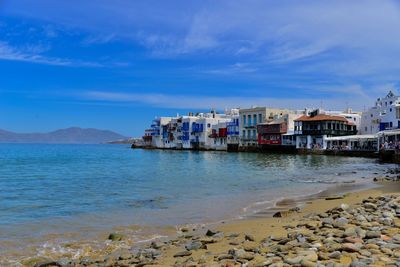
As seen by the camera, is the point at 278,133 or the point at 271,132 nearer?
the point at 278,133

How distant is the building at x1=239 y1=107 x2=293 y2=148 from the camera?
295ft

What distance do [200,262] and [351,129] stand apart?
3068 inches

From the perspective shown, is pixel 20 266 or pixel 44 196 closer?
pixel 20 266

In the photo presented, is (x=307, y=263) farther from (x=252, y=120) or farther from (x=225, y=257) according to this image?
(x=252, y=120)

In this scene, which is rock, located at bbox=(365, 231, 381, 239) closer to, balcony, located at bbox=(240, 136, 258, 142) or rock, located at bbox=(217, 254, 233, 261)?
rock, located at bbox=(217, 254, 233, 261)

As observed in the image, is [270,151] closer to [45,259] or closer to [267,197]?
[267,197]

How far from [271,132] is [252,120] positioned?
9134 mm

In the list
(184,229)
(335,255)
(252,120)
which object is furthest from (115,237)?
(252,120)

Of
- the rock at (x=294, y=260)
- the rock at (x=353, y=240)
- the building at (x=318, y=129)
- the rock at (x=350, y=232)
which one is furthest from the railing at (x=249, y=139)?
the rock at (x=294, y=260)

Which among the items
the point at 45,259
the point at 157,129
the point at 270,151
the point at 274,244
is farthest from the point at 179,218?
the point at 157,129

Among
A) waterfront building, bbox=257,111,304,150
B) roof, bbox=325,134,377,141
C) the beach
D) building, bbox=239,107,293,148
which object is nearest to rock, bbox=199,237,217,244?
the beach

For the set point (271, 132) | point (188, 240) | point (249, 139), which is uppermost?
point (271, 132)

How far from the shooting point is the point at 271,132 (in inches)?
3322

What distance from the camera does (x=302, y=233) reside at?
29.5 ft
